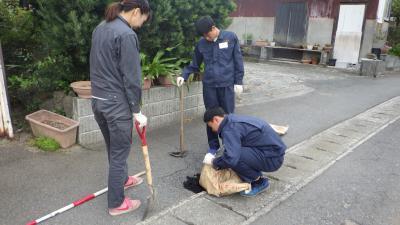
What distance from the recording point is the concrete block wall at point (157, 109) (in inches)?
181

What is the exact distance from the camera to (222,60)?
4.47 m

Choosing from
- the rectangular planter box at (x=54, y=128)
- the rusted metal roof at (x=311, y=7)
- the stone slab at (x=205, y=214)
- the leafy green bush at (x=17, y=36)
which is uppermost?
the rusted metal roof at (x=311, y=7)

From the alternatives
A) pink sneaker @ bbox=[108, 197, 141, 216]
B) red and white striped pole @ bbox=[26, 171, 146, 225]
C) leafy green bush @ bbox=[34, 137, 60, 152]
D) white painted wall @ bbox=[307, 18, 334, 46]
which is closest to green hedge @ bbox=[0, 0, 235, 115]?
leafy green bush @ bbox=[34, 137, 60, 152]

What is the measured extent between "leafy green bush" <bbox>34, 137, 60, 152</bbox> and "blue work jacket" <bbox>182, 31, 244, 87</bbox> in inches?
85.8

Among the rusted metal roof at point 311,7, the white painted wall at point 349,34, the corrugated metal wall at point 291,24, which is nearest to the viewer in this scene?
the rusted metal roof at point 311,7

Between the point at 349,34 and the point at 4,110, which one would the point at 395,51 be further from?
the point at 4,110

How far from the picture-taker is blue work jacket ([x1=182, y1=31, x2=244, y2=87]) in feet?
14.6

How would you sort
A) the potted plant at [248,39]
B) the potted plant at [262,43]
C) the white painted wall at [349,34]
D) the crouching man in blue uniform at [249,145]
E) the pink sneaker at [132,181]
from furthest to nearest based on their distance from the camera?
the potted plant at [248,39] → the potted plant at [262,43] → the white painted wall at [349,34] → the pink sneaker at [132,181] → the crouching man in blue uniform at [249,145]

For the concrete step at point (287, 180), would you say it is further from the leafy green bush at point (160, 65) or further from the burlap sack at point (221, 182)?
the leafy green bush at point (160, 65)

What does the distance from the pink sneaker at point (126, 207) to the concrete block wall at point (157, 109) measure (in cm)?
174

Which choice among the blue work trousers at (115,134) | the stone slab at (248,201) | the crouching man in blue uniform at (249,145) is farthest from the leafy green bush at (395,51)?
the blue work trousers at (115,134)

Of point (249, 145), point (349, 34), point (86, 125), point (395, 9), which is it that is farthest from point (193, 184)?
point (395, 9)

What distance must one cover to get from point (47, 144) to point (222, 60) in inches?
101

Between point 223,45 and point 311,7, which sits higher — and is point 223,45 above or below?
below
